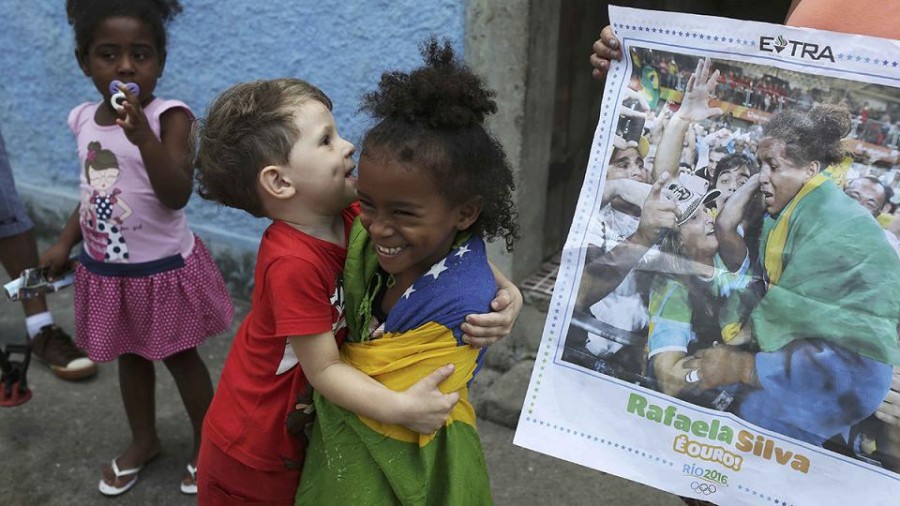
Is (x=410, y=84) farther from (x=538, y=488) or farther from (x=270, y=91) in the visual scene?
(x=538, y=488)

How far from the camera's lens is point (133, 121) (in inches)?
89.3

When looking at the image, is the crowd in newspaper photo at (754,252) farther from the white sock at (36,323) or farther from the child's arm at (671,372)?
the white sock at (36,323)

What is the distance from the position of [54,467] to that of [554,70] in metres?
2.19

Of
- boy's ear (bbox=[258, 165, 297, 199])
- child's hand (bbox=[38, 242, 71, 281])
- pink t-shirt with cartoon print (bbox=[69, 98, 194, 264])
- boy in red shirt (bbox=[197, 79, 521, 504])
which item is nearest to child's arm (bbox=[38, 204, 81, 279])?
child's hand (bbox=[38, 242, 71, 281])

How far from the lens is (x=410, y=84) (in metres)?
1.47

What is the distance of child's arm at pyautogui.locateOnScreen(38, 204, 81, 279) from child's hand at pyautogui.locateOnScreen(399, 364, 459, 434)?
5.31 feet

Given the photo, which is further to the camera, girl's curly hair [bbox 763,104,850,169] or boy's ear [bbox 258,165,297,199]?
boy's ear [bbox 258,165,297,199]

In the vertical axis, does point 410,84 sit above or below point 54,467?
above

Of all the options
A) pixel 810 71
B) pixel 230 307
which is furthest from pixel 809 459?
pixel 230 307

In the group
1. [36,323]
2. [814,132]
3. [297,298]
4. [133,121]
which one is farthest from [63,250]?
[814,132]

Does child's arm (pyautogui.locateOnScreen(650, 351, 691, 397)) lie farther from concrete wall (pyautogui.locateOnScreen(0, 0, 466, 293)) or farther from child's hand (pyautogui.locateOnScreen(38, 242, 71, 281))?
child's hand (pyautogui.locateOnScreen(38, 242, 71, 281))

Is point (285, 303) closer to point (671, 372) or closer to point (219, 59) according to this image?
point (671, 372)

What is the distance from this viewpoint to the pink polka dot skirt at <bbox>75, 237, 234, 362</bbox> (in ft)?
8.51

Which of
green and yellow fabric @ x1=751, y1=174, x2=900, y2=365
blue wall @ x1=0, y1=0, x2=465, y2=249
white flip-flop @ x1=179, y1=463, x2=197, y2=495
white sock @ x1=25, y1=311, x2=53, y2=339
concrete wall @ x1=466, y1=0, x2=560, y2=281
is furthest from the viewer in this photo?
white sock @ x1=25, y1=311, x2=53, y2=339
